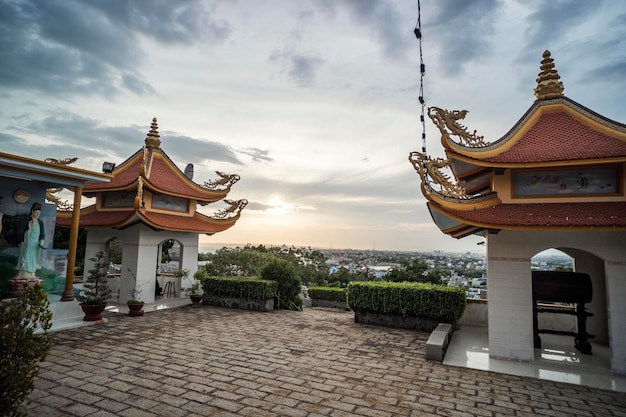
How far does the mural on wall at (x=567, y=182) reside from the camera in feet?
27.1

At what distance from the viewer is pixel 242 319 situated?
12234 mm

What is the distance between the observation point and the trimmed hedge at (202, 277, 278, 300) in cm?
1412

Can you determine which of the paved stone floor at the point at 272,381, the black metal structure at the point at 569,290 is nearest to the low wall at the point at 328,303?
the paved stone floor at the point at 272,381

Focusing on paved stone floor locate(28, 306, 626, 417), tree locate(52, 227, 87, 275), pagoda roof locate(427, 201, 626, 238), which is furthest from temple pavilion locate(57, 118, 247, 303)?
pagoda roof locate(427, 201, 626, 238)

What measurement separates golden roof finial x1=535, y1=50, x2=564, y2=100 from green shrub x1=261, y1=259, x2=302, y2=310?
11093 millimetres

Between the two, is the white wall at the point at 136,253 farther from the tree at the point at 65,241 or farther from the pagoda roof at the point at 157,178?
the tree at the point at 65,241

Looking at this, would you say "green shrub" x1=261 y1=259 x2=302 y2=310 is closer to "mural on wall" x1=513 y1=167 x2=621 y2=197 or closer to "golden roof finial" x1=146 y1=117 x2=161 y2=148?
"golden roof finial" x1=146 y1=117 x2=161 y2=148

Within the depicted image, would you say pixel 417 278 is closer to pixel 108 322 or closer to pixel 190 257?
pixel 190 257

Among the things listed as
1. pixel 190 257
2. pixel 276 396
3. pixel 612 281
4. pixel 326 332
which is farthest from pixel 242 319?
pixel 612 281

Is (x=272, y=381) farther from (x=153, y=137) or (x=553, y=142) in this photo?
(x=153, y=137)

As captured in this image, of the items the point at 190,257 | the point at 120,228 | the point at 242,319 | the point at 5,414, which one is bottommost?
the point at 242,319

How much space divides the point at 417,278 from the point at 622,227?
19.6 meters

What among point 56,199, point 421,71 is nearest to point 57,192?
point 56,199

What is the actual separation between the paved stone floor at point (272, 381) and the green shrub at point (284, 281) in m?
5.08
